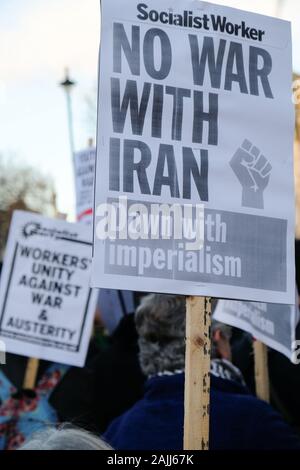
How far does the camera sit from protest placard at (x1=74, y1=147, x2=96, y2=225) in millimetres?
7223

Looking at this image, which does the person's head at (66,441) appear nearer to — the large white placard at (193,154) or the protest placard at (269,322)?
the large white placard at (193,154)

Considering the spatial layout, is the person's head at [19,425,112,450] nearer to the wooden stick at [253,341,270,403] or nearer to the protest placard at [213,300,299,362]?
the protest placard at [213,300,299,362]

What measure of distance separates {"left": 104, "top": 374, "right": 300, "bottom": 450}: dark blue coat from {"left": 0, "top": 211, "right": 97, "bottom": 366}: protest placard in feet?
5.33

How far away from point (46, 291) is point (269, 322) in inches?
66.3

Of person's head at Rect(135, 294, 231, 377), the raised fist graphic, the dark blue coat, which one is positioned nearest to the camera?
the raised fist graphic

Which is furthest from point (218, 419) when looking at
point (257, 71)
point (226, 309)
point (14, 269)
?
point (14, 269)

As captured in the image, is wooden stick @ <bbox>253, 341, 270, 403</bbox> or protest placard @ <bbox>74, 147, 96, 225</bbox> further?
protest placard @ <bbox>74, 147, 96, 225</bbox>

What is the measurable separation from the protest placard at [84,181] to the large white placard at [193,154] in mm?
4085

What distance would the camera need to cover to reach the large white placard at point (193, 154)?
114 inches

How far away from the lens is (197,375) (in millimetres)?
2887

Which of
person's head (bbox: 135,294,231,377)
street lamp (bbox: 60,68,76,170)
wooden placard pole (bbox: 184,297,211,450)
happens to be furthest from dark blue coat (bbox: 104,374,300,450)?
street lamp (bbox: 60,68,76,170)

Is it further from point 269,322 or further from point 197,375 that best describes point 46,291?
point 197,375

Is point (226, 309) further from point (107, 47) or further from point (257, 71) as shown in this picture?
point (107, 47)

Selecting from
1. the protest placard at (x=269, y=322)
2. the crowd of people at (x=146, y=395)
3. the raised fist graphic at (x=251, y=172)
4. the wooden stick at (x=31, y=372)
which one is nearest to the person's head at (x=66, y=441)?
the crowd of people at (x=146, y=395)
